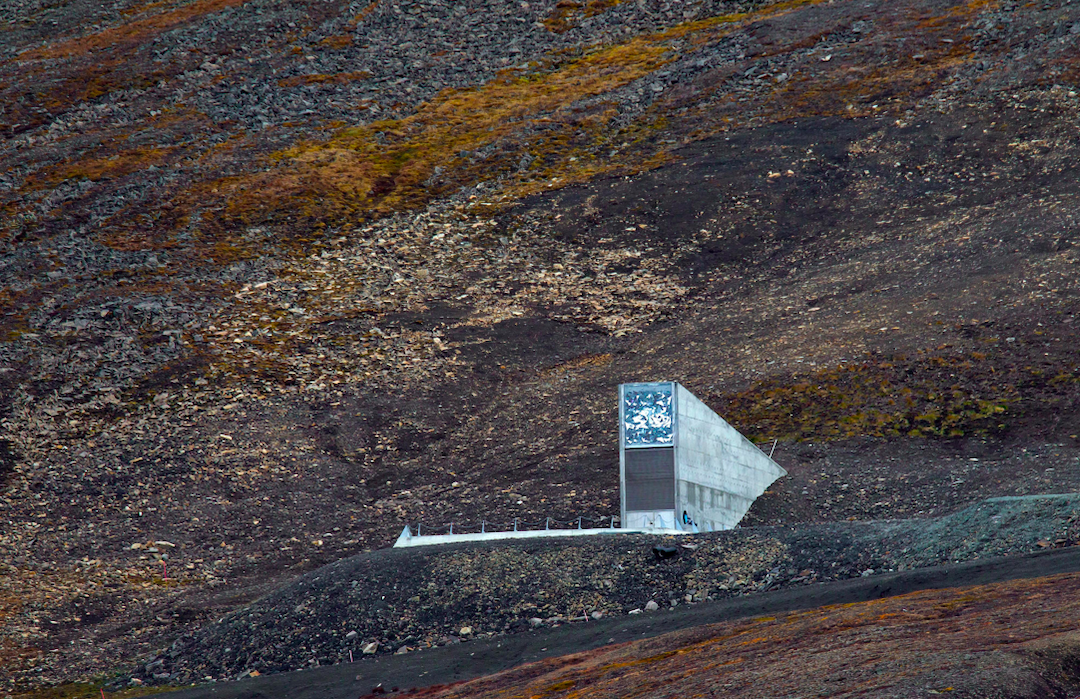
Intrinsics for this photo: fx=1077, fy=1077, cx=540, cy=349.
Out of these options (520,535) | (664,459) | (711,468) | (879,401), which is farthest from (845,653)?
(879,401)

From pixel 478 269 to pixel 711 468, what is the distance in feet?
64.8

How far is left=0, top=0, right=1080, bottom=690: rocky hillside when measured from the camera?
97.5 ft

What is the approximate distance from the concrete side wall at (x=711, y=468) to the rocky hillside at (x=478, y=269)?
3.65 feet

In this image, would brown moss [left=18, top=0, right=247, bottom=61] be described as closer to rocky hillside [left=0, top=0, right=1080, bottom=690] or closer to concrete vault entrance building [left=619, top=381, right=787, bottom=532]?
rocky hillside [left=0, top=0, right=1080, bottom=690]

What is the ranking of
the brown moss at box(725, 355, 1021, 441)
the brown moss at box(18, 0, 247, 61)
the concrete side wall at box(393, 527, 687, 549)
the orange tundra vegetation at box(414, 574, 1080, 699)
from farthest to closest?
the brown moss at box(18, 0, 247, 61), the brown moss at box(725, 355, 1021, 441), the concrete side wall at box(393, 527, 687, 549), the orange tundra vegetation at box(414, 574, 1080, 699)

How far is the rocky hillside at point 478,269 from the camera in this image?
29703mm

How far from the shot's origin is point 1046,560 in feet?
59.6

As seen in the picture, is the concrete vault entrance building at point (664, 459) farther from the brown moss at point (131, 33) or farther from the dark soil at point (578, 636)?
the brown moss at point (131, 33)

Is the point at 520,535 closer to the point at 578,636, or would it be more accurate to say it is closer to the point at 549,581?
the point at 549,581

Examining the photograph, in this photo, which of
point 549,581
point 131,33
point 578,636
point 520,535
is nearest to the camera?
point 578,636

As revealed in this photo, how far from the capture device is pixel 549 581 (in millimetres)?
21234

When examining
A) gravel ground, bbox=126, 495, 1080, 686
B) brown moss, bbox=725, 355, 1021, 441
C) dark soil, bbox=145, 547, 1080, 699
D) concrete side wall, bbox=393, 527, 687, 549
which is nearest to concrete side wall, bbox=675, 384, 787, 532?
concrete side wall, bbox=393, 527, 687, 549

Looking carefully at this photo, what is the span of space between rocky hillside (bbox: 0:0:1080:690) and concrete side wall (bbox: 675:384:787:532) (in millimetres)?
1112

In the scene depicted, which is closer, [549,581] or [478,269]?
[549,581]
